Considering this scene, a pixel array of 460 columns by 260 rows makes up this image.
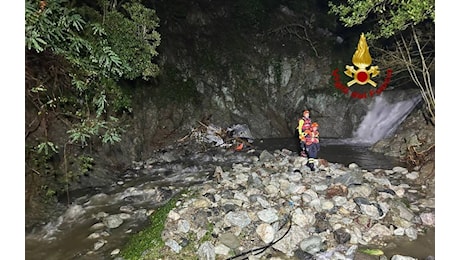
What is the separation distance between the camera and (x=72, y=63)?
5082 mm

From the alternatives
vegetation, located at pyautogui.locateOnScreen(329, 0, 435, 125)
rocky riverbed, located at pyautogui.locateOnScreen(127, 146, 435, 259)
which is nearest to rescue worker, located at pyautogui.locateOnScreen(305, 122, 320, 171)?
rocky riverbed, located at pyautogui.locateOnScreen(127, 146, 435, 259)

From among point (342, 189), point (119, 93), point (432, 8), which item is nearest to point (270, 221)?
point (342, 189)

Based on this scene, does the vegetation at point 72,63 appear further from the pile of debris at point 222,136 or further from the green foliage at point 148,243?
the pile of debris at point 222,136

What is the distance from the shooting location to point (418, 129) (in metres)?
11.1

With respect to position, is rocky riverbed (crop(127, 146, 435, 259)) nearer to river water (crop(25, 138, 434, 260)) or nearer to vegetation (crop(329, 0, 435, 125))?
river water (crop(25, 138, 434, 260))

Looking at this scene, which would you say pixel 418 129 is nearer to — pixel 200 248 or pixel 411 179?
pixel 411 179

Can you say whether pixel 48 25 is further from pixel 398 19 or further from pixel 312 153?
pixel 312 153

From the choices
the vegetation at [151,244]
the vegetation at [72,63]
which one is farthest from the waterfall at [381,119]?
the vegetation at [72,63]

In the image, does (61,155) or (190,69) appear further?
(190,69)

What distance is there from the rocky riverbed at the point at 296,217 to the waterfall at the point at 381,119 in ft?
19.7

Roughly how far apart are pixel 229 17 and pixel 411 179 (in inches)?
514

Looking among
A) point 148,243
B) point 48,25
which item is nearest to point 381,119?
point 148,243

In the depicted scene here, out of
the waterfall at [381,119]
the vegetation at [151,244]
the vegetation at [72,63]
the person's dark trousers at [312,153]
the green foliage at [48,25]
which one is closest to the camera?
the green foliage at [48,25]

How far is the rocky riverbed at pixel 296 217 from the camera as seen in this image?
5543mm
